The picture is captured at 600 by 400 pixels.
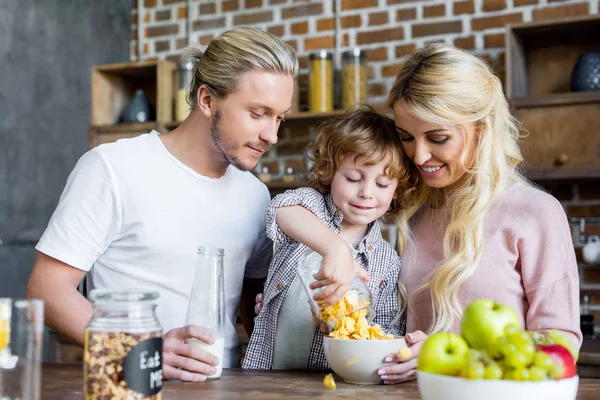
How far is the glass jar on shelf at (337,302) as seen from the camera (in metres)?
1.28

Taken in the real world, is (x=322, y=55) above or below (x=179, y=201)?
above

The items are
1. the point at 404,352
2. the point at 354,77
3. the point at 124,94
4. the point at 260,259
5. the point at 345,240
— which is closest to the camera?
the point at 404,352

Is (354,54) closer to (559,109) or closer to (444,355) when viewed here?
(559,109)

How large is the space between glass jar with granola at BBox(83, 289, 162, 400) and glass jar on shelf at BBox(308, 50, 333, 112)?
2165 mm

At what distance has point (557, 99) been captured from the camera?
2.56 metres

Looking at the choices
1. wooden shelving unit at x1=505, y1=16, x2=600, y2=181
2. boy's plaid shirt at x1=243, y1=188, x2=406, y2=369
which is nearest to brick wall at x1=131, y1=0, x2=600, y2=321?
wooden shelving unit at x1=505, y1=16, x2=600, y2=181

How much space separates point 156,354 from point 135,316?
0.19ft

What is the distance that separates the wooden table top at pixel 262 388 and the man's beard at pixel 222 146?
56 centimetres

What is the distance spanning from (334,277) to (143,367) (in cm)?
46

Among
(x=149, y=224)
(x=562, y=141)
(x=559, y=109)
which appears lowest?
(x=149, y=224)

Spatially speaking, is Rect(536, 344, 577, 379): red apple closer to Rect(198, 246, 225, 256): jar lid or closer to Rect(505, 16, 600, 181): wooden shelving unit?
Rect(198, 246, 225, 256): jar lid

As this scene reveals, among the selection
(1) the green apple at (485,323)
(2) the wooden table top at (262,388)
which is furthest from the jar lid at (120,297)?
(1) the green apple at (485,323)

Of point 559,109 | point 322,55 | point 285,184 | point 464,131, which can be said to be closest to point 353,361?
point 464,131

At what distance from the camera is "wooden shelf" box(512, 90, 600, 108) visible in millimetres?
2514
